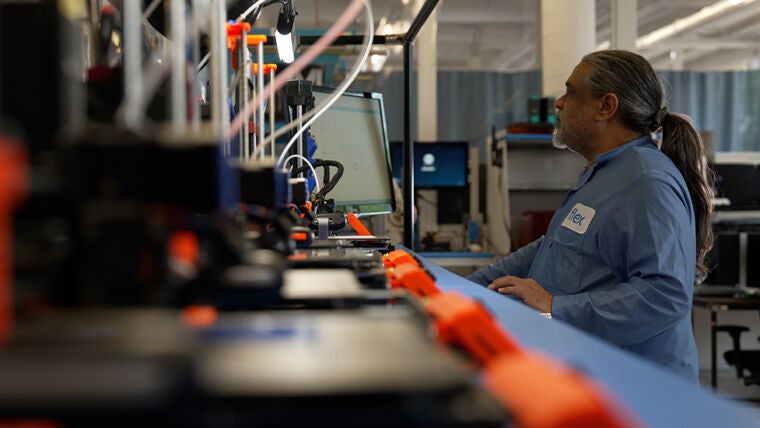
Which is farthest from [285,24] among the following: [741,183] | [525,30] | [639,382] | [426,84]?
[525,30]

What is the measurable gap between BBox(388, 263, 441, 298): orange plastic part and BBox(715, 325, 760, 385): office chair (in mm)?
2938

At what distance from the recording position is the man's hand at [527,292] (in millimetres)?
1579

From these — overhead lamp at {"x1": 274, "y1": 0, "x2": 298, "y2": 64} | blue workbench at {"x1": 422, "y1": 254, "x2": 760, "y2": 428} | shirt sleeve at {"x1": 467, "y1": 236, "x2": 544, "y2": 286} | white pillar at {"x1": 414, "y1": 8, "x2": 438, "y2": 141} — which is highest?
white pillar at {"x1": 414, "y1": 8, "x2": 438, "y2": 141}

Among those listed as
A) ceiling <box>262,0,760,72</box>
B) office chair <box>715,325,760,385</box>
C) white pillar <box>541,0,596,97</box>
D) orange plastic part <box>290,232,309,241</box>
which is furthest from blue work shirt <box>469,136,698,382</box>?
ceiling <box>262,0,760,72</box>

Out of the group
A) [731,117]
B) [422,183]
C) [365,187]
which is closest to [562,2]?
[422,183]

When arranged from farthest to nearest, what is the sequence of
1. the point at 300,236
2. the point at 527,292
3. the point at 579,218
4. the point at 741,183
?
the point at 741,183 → the point at 579,218 → the point at 527,292 → the point at 300,236

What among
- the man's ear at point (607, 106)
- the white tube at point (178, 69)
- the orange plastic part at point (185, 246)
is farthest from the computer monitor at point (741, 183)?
the orange plastic part at point (185, 246)

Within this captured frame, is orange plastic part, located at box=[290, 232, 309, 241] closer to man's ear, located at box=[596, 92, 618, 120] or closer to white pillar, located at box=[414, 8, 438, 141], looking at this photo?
man's ear, located at box=[596, 92, 618, 120]

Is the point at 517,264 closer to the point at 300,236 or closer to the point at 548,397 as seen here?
the point at 300,236

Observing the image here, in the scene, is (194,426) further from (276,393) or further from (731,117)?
(731,117)

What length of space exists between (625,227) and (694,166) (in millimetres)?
394

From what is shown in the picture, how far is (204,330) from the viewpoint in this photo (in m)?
0.51

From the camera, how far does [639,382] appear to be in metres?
0.61

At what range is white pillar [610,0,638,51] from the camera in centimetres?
641
